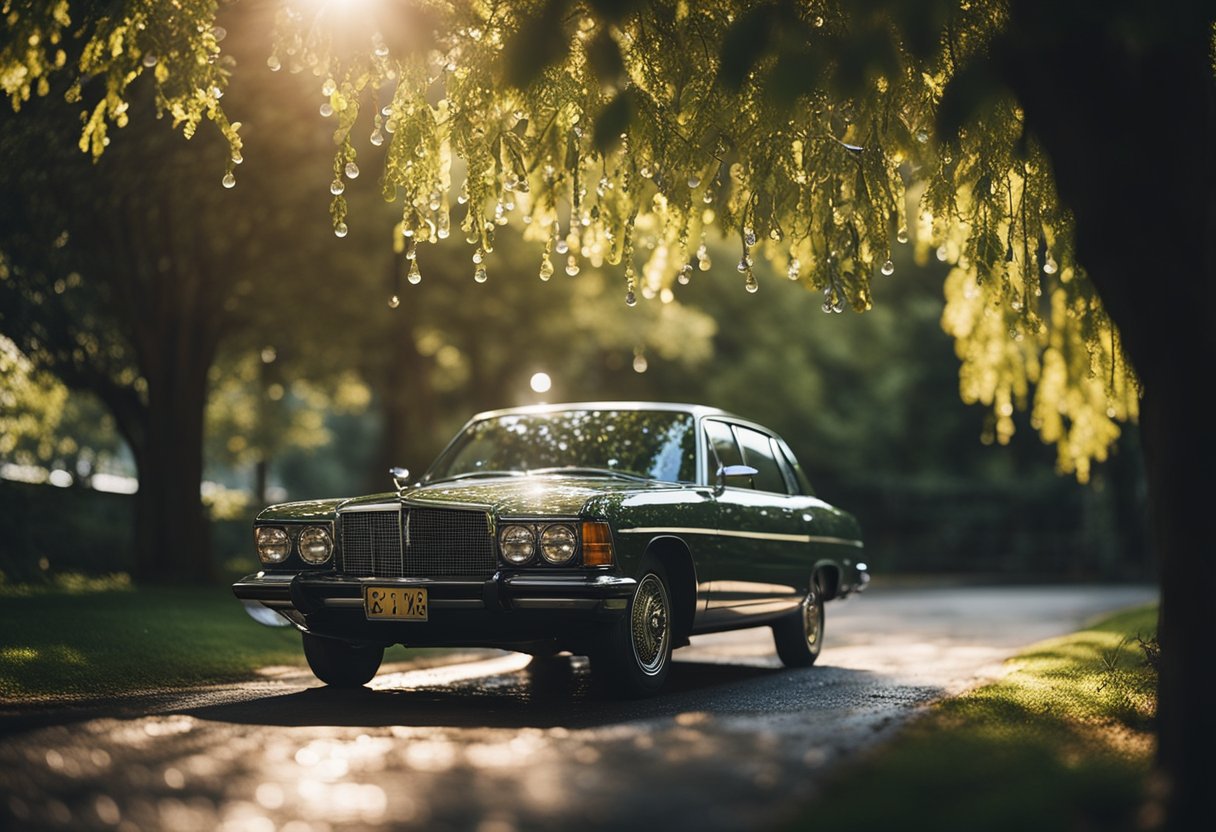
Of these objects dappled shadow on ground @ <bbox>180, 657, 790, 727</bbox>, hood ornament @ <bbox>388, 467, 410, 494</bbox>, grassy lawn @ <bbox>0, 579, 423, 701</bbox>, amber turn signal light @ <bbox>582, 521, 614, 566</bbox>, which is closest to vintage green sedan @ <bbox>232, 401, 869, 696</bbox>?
amber turn signal light @ <bbox>582, 521, 614, 566</bbox>

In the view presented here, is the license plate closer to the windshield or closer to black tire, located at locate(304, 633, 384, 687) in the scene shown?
black tire, located at locate(304, 633, 384, 687)

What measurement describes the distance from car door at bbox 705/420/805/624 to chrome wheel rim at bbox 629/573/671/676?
0.60m

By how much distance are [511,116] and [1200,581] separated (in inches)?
201

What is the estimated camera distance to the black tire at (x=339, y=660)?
29.7 feet

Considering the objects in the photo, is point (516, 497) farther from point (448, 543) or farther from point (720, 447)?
point (720, 447)

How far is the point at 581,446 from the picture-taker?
9711mm

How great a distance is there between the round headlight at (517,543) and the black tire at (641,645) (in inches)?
26.0

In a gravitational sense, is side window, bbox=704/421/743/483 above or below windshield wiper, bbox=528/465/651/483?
above

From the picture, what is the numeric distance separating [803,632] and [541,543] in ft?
12.8

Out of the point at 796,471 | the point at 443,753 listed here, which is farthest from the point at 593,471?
the point at 443,753

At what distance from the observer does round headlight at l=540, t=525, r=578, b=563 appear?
25.8ft

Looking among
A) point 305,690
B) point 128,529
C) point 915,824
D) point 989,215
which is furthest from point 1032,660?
point 128,529

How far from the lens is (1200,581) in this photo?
539 centimetres

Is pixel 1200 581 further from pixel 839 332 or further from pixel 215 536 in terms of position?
pixel 839 332
